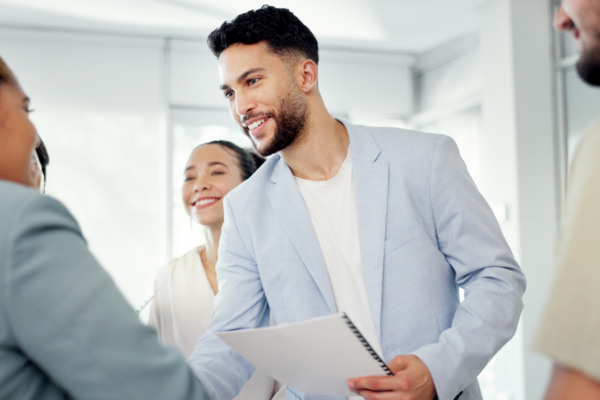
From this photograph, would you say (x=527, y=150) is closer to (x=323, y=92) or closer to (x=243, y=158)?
(x=323, y=92)

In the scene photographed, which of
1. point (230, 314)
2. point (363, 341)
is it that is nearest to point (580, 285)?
point (363, 341)

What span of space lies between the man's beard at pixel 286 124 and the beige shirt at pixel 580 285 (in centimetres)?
116

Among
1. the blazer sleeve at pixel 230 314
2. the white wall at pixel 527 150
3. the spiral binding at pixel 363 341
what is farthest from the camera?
the white wall at pixel 527 150

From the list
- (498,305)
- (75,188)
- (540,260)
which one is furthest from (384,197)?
(75,188)

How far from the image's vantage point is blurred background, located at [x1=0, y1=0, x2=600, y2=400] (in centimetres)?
499

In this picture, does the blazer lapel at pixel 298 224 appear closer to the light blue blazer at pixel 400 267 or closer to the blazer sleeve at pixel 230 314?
the light blue blazer at pixel 400 267

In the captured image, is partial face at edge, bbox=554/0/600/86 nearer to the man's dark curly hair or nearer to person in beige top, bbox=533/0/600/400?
person in beige top, bbox=533/0/600/400

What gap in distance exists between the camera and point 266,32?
195 centimetres

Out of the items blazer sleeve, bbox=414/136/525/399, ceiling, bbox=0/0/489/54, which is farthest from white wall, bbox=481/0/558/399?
blazer sleeve, bbox=414/136/525/399

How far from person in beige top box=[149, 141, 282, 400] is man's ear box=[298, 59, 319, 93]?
0.80m

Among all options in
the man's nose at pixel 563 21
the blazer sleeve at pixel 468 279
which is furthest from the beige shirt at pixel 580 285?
the blazer sleeve at pixel 468 279

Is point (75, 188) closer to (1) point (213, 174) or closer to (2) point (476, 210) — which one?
(1) point (213, 174)

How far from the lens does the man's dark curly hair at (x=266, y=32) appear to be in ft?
6.36

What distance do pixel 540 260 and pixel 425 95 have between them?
252 cm
